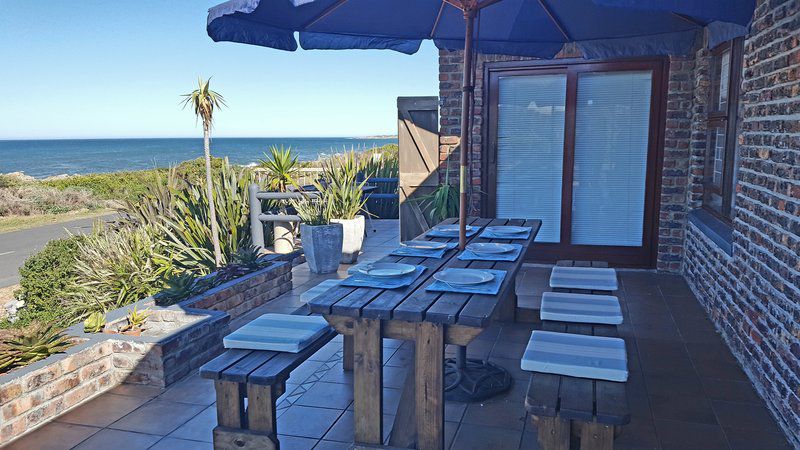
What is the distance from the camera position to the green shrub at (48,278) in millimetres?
5101

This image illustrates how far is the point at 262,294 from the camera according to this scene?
4566mm

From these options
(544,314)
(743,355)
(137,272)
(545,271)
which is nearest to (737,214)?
(743,355)

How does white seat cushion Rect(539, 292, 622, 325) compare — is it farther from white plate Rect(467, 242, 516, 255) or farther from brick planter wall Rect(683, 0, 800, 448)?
brick planter wall Rect(683, 0, 800, 448)

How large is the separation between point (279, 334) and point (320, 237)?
3055mm

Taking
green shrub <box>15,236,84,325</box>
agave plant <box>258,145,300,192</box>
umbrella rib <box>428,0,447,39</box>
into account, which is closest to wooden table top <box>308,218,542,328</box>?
umbrella rib <box>428,0,447,39</box>

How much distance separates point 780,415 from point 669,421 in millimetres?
476

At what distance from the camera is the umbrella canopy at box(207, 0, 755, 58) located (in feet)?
10.4

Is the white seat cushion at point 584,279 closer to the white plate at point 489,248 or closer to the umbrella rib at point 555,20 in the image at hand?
the white plate at point 489,248

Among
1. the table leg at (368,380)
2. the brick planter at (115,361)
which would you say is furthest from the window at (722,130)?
the brick planter at (115,361)

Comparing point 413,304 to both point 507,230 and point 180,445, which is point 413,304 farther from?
point 507,230

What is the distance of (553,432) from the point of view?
1808 millimetres

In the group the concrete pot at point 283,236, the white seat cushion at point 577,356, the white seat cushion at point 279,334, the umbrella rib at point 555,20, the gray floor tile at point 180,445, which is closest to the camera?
the white seat cushion at point 577,356

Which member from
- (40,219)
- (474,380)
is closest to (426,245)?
(474,380)

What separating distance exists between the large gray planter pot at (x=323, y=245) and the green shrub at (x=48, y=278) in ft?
6.71
